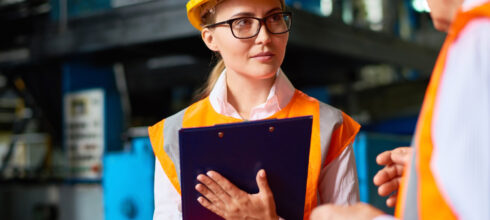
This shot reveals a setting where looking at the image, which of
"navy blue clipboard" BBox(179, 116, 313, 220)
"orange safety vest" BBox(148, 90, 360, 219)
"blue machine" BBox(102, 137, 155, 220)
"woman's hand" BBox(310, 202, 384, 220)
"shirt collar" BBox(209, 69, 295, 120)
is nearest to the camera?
"woman's hand" BBox(310, 202, 384, 220)

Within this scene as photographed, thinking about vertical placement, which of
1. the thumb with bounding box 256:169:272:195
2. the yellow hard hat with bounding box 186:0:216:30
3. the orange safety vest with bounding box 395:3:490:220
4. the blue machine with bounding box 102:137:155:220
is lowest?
the blue machine with bounding box 102:137:155:220

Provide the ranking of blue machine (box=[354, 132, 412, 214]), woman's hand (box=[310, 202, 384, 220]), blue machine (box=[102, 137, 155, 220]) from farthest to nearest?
blue machine (box=[354, 132, 412, 214]) → blue machine (box=[102, 137, 155, 220]) → woman's hand (box=[310, 202, 384, 220])

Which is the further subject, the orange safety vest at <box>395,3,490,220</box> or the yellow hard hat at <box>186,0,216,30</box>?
the yellow hard hat at <box>186,0,216,30</box>

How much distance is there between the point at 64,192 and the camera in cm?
543

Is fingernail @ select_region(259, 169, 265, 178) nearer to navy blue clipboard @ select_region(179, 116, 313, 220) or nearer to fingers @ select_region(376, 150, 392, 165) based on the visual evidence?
navy blue clipboard @ select_region(179, 116, 313, 220)

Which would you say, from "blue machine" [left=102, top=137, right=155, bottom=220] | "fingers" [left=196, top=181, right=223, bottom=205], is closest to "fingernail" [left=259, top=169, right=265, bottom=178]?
"fingers" [left=196, top=181, right=223, bottom=205]

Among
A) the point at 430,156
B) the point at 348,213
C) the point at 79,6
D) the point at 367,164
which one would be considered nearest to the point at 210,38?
the point at 348,213

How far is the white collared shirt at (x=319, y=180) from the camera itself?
1.30 meters

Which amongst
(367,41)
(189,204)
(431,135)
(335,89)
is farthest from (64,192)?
(335,89)

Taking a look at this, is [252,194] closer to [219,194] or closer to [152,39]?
[219,194]

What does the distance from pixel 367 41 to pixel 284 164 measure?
519cm

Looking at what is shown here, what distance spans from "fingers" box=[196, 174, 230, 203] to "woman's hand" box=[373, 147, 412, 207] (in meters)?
0.35

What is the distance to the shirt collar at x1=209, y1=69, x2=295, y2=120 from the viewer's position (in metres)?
1.38

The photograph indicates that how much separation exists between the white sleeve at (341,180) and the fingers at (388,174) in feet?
0.59
